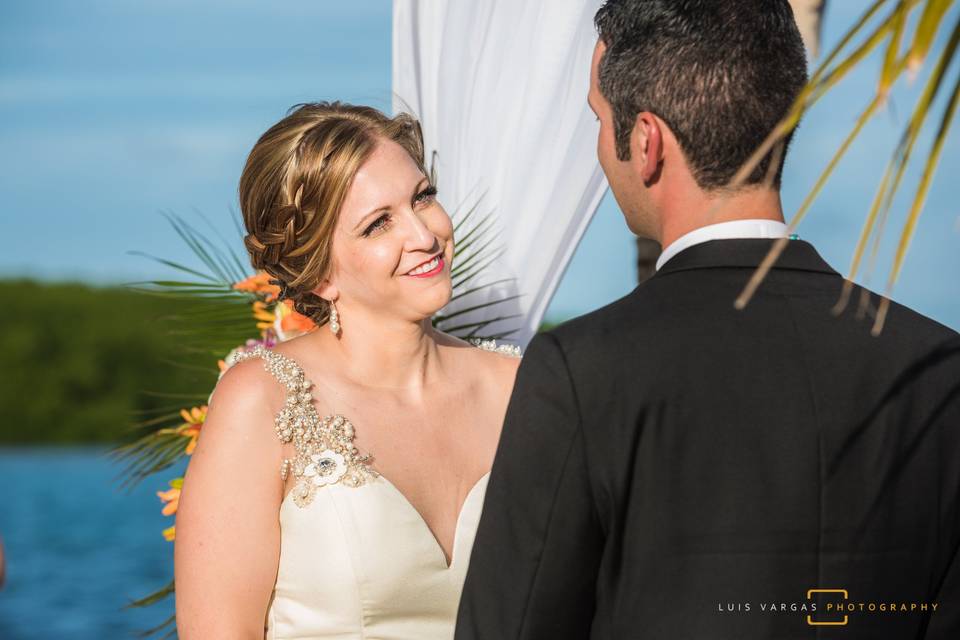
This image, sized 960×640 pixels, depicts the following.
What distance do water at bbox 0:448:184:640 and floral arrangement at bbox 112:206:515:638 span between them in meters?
16.0

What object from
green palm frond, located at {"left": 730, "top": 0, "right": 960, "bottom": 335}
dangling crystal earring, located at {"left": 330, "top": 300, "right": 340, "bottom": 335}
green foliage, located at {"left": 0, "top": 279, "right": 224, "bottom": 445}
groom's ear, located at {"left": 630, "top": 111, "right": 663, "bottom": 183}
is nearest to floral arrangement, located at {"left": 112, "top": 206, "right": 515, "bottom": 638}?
dangling crystal earring, located at {"left": 330, "top": 300, "right": 340, "bottom": 335}

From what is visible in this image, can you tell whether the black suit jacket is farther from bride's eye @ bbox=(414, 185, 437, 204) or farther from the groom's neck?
bride's eye @ bbox=(414, 185, 437, 204)

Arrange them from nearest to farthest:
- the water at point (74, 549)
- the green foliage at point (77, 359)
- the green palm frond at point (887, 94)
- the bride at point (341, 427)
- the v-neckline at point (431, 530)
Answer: the green palm frond at point (887, 94) < the bride at point (341, 427) < the v-neckline at point (431, 530) < the water at point (74, 549) < the green foliage at point (77, 359)

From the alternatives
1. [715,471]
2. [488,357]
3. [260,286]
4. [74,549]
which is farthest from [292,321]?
[74,549]

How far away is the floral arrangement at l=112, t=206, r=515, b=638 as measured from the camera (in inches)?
138

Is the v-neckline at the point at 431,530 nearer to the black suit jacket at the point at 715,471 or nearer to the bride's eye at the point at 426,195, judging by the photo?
the bride's eye at the point at 426,195

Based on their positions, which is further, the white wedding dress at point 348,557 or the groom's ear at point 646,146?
the white wedding dress at point 348,557

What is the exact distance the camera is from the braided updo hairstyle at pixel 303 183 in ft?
9.64

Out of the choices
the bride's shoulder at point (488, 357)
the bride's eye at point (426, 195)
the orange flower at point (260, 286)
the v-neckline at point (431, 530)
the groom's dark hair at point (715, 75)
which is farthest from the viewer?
the orange flower at point (260, 286)

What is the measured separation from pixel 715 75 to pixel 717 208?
21 centimetres

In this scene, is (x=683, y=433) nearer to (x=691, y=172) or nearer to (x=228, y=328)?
(x=691, y=172)

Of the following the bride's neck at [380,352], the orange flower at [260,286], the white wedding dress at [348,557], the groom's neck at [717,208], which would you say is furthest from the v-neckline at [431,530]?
the groom's neck at [717,208]

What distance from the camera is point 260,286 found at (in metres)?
3.53

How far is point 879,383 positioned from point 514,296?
6.46 feet
